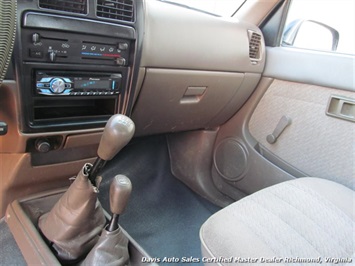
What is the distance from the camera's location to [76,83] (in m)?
0.77

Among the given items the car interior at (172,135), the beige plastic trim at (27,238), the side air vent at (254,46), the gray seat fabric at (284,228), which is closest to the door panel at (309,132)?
the car interior at (172,135)

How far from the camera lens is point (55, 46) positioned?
70 cm

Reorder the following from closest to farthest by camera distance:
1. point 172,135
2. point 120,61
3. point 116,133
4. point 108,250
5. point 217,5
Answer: point 116,133 < point 108,250 < point 120,61 < point 217,5 < point 172,135

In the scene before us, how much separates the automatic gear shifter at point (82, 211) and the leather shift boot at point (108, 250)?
55 mm

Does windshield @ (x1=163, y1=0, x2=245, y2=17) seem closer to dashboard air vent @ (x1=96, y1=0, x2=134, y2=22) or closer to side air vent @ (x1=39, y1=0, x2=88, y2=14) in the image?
dashboard air vent @ (x1=96, y1=0, x2=134, y2=22)

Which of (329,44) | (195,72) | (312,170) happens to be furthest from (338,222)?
(329,44)

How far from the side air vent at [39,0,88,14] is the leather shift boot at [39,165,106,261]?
1.13 ft

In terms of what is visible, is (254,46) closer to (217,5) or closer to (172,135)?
(217,5)

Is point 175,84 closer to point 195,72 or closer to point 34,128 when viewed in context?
point 195,72

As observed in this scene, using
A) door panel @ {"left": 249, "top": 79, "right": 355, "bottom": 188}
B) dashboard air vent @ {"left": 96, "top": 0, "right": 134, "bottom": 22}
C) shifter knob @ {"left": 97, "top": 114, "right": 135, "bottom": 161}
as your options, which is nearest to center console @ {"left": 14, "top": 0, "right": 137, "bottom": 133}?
dashboard air vent @ {"left": 96, "top": 0, "right": 134, "bottom": 22}

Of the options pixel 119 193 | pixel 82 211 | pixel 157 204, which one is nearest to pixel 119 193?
pixel 119 193

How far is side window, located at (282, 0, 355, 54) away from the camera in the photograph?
135 cm

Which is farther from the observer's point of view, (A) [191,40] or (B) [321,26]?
(B) [321,26]

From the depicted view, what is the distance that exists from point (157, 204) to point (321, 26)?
1.11 meters
